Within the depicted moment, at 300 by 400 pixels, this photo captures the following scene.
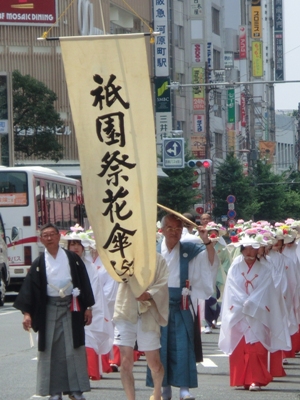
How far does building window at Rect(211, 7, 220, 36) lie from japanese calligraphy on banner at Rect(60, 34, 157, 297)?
69.2m

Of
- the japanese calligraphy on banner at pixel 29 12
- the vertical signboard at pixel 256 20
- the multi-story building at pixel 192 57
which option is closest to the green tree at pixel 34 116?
the multi-story building at pixel 192 57

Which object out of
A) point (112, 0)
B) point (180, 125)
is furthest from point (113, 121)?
point (180, 125)

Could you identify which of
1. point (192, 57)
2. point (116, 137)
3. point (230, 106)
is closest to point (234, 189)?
point (192, 57)

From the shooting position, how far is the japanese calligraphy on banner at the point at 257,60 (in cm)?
9531

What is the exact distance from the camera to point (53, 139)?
143 ft

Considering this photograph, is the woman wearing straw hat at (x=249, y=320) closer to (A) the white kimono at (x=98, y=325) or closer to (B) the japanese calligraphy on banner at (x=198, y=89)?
(A) the white kimono at (x=98, y=325)

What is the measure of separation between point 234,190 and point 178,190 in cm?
1271

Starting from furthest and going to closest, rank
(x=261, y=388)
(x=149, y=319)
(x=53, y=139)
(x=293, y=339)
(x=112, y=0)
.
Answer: (x=112, y=0), (x=53, y=139), (x=293, y=339), (x=261, y=388), (x=149, y=319)

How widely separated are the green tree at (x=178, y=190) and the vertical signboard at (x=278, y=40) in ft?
181

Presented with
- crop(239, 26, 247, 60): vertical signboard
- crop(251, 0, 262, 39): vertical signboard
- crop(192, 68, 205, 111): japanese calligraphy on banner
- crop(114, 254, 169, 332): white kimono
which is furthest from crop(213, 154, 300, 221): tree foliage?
crop(114, 254, 169, 332): white kimono

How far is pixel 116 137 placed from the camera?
802 centimetres

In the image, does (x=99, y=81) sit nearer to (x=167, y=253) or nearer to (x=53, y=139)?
(x=167, y=253)

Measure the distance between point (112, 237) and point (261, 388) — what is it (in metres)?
3.20

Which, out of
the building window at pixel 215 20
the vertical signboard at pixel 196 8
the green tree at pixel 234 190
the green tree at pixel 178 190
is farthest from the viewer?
the building window at pixel 215 20
